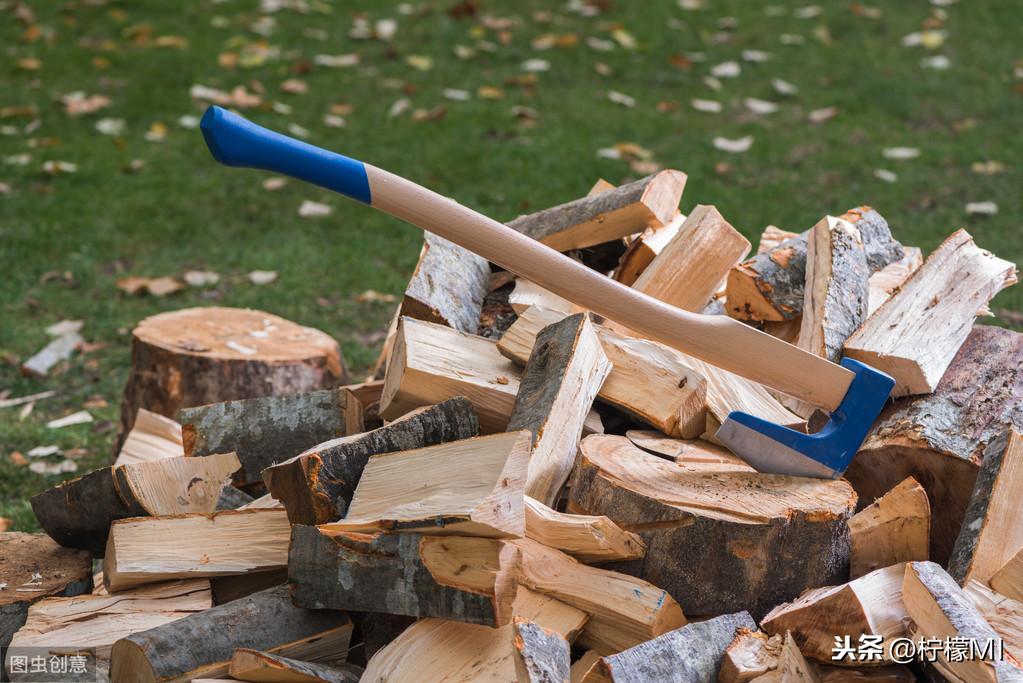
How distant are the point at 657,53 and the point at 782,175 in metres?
1.92

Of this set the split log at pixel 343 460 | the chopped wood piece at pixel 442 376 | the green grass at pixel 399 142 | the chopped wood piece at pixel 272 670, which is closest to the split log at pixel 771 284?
the chopped wood piece at pixel 442 376

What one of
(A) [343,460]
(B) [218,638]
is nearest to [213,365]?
(A) [343,460]

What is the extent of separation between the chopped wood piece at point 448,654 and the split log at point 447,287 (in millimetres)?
925

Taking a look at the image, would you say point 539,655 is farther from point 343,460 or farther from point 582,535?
point 343,460

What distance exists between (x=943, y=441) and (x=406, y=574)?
1.17 meters

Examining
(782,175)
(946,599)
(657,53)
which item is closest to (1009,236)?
(782,175)

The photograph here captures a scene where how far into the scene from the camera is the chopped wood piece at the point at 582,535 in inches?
77.8

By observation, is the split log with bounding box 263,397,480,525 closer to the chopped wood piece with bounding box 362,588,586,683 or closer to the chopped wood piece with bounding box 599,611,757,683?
the chopped wood piece with bounding box 362,588,586,683

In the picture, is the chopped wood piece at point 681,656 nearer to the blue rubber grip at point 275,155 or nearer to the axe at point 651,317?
the axe at point 651,317

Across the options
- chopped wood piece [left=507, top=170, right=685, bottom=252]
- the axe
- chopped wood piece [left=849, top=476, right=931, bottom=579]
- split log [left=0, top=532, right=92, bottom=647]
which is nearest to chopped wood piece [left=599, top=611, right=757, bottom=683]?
chopped wood piece [left=849, top=476, right=931, bottom=579]

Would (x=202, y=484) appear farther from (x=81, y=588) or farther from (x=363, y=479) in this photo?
(x=363, y=479)

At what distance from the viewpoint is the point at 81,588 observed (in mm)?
2391

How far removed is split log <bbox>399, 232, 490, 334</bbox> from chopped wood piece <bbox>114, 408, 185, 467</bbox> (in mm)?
815

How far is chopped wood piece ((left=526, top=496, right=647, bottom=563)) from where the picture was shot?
1.98 meters
